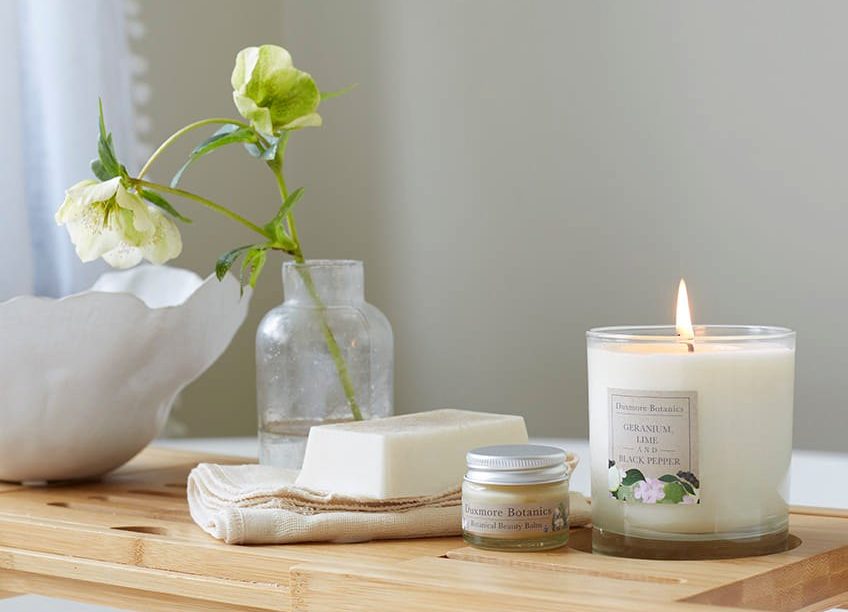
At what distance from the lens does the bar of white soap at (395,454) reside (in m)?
0.77

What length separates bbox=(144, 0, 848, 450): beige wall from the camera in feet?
7.42

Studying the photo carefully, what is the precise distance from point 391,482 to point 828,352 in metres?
1.65

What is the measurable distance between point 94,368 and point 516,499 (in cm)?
42

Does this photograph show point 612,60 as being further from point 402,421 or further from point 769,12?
point 402,421

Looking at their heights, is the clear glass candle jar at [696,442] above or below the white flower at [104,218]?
below

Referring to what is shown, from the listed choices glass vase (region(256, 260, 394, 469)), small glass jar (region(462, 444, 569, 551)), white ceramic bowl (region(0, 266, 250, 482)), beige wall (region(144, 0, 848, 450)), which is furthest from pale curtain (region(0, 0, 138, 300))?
small glass jar (region(462, 444, 569, 551))

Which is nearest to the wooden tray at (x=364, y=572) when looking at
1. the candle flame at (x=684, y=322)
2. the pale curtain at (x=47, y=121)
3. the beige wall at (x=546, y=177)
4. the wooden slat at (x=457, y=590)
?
the wooden slat at (x=457, y=590)

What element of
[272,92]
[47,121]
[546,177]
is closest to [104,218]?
[272,92]

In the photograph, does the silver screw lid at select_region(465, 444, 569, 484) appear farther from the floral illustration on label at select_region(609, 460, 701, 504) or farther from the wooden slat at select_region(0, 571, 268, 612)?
the wooden slat at select_region(0, 571, 268, 612)

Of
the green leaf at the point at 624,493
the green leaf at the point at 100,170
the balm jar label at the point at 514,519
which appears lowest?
the balm jar label at the point at 514,519

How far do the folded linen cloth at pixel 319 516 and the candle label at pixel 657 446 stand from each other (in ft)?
0.37

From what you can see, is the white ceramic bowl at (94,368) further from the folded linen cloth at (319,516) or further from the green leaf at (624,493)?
the green leaf at (624,493)

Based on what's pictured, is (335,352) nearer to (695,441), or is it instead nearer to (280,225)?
(280,225)

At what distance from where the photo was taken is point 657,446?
2.22ft
